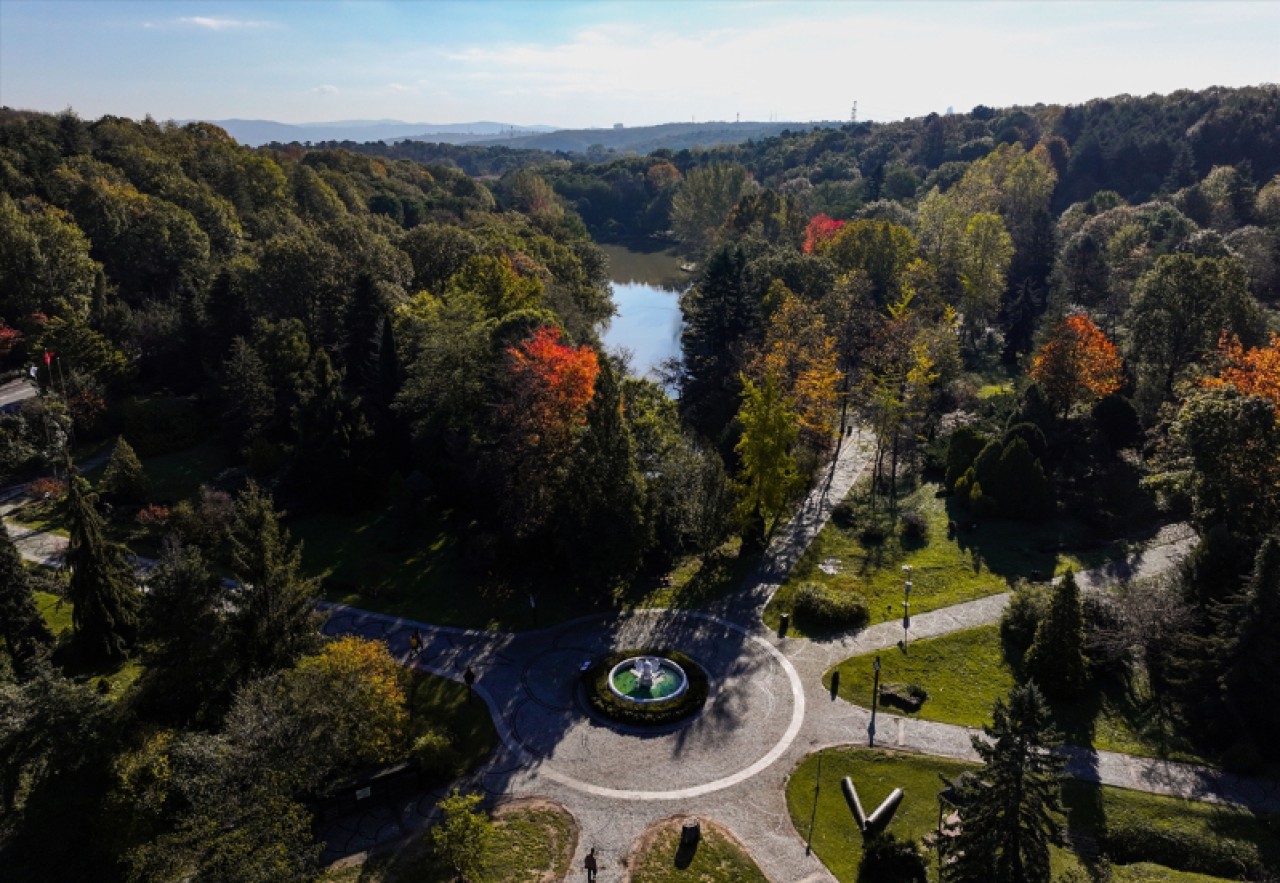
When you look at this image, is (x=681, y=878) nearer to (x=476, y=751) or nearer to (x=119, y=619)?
(x=476, y=751)

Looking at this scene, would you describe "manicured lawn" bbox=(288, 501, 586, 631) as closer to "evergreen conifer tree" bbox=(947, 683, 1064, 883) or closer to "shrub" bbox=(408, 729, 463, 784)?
"shrub" bbox=(408, 729, 463, 784)

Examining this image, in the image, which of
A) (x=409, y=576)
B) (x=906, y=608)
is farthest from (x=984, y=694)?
(x=409, y=576)

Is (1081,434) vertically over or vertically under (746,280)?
under

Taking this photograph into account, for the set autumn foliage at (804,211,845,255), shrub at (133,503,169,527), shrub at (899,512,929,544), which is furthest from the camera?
autumn foliage at (804,211,845,255)

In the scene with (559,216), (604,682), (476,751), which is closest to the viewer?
(476,751)

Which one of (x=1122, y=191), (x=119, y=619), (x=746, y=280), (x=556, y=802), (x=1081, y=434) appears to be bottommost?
(x=556, y=802)

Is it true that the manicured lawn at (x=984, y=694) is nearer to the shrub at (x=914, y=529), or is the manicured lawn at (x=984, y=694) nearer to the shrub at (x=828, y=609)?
the shrub at (x=828, y=609)

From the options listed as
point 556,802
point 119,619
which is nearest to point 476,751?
point 556,802

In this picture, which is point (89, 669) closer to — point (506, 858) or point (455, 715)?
point (455, 715)

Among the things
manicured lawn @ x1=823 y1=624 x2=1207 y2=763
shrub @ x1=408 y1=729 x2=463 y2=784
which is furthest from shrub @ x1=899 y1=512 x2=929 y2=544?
shrub @ x1=408 y1=729 x2=463 y2=784
